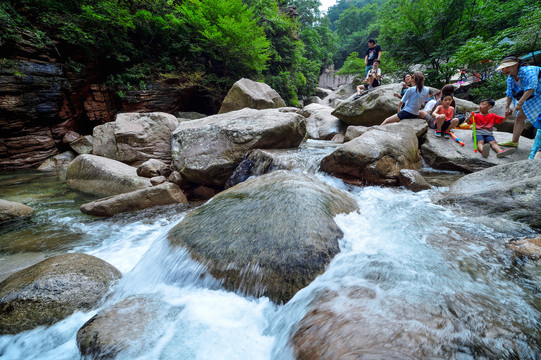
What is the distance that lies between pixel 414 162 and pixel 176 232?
16.4 ft

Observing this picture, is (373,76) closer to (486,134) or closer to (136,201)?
(486,134)

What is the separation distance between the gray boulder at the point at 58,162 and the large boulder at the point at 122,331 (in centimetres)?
960

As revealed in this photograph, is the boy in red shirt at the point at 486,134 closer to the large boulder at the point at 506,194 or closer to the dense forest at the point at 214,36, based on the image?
the large boulder at the point at 506,194

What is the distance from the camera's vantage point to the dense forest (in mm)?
8195

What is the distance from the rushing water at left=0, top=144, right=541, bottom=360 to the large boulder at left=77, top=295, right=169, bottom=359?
3 cm

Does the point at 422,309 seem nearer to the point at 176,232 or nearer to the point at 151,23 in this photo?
the point at 176,232

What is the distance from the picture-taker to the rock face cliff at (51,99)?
751 centimetres

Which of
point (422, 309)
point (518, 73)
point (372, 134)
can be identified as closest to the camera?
point (422, 309)

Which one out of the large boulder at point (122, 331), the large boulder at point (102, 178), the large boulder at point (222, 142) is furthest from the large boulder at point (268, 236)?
the large boulder at point (102, 178)

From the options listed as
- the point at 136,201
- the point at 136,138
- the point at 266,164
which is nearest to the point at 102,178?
the point at 136,201

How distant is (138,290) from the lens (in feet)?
6.73

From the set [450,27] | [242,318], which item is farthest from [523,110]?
[450,27]

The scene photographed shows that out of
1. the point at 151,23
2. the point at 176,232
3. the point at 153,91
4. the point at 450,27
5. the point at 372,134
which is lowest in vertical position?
the point at 176,232

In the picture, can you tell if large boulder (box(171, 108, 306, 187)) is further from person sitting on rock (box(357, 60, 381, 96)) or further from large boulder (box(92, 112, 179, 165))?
person sitting on rock (box(357, 60, 381, 96))
